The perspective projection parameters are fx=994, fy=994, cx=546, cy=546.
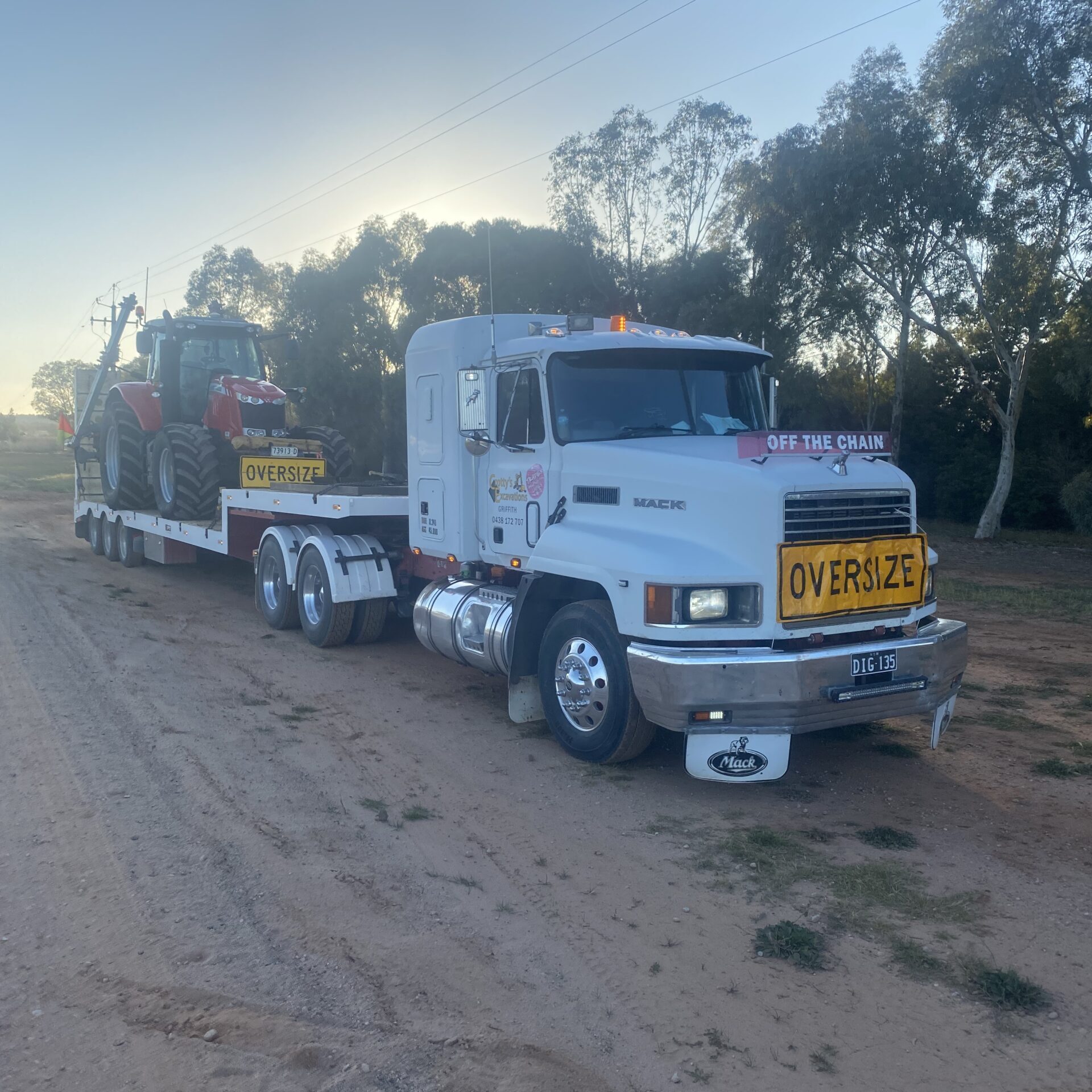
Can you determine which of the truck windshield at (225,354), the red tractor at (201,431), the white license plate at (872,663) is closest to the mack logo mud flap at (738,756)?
the white license plate at (872,663)

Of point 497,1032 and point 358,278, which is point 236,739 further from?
→ point 358,278

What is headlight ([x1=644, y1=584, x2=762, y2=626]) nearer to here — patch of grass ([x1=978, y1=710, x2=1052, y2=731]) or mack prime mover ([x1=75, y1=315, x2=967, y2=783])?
mack prime mover ([x1=75, y1=315, x2=967, y2=783])

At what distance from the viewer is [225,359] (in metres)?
14.6

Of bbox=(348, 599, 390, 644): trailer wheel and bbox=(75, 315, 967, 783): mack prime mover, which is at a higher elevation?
bbox=(75, 315, 967, 783): mack prime mover

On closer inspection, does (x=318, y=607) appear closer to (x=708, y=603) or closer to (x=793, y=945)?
(x=708, y=603)

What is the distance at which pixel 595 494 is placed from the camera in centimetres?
666

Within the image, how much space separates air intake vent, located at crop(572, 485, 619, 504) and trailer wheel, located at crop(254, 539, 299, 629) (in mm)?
4771

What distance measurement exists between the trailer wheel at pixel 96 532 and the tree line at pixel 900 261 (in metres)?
12.6

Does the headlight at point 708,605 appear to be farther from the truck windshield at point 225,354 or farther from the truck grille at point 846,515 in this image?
the truck windshield at point 225,354

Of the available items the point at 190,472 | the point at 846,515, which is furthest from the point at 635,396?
the point at 190,472

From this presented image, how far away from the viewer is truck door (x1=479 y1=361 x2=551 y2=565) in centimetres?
716

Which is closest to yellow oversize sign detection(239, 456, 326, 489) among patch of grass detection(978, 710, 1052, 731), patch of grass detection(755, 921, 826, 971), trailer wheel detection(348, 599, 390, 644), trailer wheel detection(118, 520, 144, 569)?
trailer wheel detection(348, 599, 390, 644)

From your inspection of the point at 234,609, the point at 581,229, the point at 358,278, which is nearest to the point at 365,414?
the point at 358,278

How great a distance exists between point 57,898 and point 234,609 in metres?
8.00
